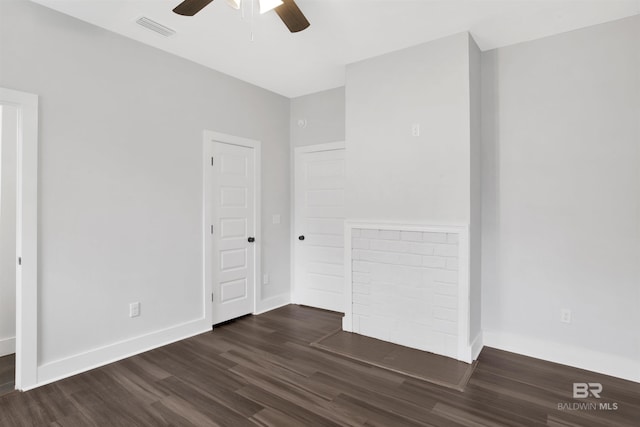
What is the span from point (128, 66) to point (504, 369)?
4213mm

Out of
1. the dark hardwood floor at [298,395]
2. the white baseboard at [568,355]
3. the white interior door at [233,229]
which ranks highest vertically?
the white interior door at [233,229]

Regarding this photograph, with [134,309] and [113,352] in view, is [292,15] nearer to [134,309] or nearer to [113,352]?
[134,309]

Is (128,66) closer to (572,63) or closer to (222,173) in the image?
(222,173)

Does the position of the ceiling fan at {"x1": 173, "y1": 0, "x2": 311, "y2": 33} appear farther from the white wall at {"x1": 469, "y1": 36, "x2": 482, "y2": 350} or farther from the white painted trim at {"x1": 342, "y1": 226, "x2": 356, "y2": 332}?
the white painted trim at {"x1": 342, "y1": 226, "x2": 356, "y2": 332}

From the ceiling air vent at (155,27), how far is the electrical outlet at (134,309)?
2434mm

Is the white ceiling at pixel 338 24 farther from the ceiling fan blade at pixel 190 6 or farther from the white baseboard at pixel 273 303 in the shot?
the white baseboard at pixel 273 303

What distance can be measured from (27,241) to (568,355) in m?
4.43

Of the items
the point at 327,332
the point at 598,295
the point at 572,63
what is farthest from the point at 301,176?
the point at 598,295

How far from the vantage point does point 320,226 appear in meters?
4.52

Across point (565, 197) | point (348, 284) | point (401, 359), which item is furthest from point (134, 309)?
point (565, 197)

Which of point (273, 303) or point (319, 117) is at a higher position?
point (319, 117)

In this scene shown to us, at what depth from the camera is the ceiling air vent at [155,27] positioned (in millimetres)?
2756
